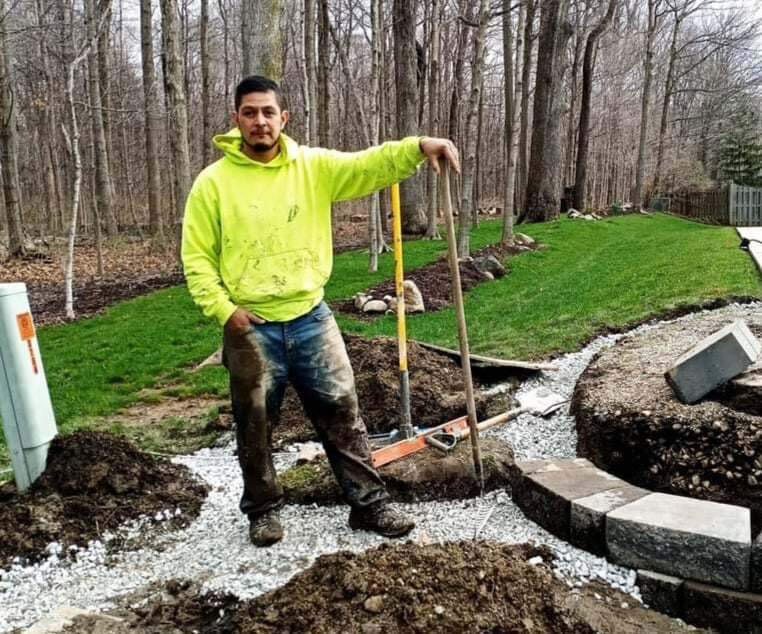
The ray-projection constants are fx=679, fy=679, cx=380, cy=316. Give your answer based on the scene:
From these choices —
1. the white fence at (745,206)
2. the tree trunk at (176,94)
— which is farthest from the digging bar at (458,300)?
the white fence at (745,206)

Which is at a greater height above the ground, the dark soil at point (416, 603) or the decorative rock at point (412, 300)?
the decorative rock at point (412, 300)

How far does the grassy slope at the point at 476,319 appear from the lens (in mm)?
6707

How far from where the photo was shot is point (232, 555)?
3.26 m

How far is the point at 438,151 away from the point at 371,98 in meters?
9.09

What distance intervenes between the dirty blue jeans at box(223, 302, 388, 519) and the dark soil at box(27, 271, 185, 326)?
789 cm

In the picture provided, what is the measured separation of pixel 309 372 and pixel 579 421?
1.95 metres

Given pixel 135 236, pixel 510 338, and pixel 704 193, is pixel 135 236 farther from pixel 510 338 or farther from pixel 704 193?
pixel 704 193

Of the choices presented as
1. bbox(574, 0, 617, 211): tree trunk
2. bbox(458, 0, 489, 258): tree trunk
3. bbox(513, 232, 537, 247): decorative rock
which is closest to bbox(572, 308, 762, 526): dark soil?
bbox(458, 0, 489, 258): tree trunk

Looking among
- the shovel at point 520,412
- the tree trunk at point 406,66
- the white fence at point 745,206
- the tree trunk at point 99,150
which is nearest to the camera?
the shovel at point 520,412

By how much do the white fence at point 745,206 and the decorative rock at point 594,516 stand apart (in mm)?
22326

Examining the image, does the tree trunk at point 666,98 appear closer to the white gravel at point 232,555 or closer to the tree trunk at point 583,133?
the tree trunk at point 583,133

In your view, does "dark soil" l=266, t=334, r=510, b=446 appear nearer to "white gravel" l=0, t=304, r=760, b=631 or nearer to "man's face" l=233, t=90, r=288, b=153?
"white gravel" l=0, t=304, r=760, b=631

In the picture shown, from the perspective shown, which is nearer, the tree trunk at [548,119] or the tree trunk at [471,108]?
the tree trunk at [471,108]

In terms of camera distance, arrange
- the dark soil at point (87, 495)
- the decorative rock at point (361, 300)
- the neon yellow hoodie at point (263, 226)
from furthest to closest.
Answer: the decorative rock at point (361, 300)
the dark soil at point (87, 495)
the neon yellow hoodie at point (263, 226)
